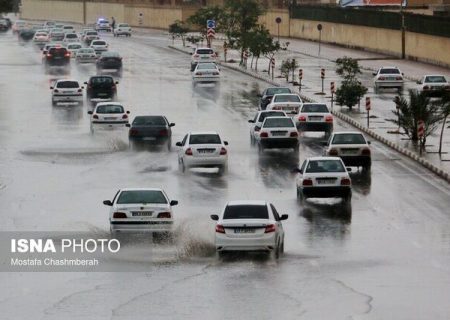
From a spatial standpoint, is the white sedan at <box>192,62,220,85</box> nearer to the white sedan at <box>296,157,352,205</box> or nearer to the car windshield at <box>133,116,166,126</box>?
the car windshield at <box>133,116,166,126</box>

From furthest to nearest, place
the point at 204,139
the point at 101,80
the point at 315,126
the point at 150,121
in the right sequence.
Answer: the point at 101,80 < the point at 315,126 < the point at 150,121 < the point at 204,139

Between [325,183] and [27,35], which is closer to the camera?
[325,183]

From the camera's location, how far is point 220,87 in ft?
286

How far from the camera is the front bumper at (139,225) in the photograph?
3428 centimetres

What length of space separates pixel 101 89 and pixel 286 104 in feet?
53.4

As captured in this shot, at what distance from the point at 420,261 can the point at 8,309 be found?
9243 mm

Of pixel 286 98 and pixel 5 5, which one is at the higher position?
pixel 5 5

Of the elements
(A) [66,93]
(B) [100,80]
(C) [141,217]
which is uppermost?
(C) [141,217]

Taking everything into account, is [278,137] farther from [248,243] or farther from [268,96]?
[248,243]

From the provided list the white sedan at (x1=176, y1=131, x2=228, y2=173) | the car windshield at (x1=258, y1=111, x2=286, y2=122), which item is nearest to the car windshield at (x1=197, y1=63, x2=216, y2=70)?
the car windshield at (x1=258, y1=111, x2=286, y2=122)

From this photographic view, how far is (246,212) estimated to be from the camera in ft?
105

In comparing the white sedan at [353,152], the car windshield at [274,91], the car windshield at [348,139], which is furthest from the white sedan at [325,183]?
the car windshield at [274,91]

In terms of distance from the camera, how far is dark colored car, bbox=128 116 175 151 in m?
56.9

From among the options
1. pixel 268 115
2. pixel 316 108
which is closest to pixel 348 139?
pixel 268 115
